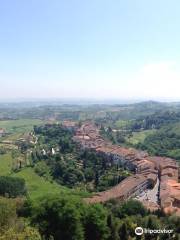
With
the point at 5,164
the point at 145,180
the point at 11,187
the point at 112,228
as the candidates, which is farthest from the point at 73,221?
the point at 5,164

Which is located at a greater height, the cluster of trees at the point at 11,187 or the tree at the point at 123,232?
the tree at the point at 123,232

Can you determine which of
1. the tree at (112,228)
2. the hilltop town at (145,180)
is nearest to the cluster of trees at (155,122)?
the hilltop town at (145,180)

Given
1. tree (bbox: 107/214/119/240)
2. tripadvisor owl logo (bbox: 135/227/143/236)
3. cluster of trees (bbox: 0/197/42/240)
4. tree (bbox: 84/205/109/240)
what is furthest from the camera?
tree (bbox: 107/214/119/240)

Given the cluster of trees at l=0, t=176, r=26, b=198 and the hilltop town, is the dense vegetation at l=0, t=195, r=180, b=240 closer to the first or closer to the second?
the hilltop town

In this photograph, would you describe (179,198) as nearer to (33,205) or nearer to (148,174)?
(148,174)

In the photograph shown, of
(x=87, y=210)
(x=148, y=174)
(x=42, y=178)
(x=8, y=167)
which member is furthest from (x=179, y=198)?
(x=8, y=167)

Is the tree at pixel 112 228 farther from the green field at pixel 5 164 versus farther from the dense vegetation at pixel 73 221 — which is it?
the green field at pixel 5 164

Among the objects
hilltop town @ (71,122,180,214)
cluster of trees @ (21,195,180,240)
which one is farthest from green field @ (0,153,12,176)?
cluster of trees @ (21,195,180,240)
